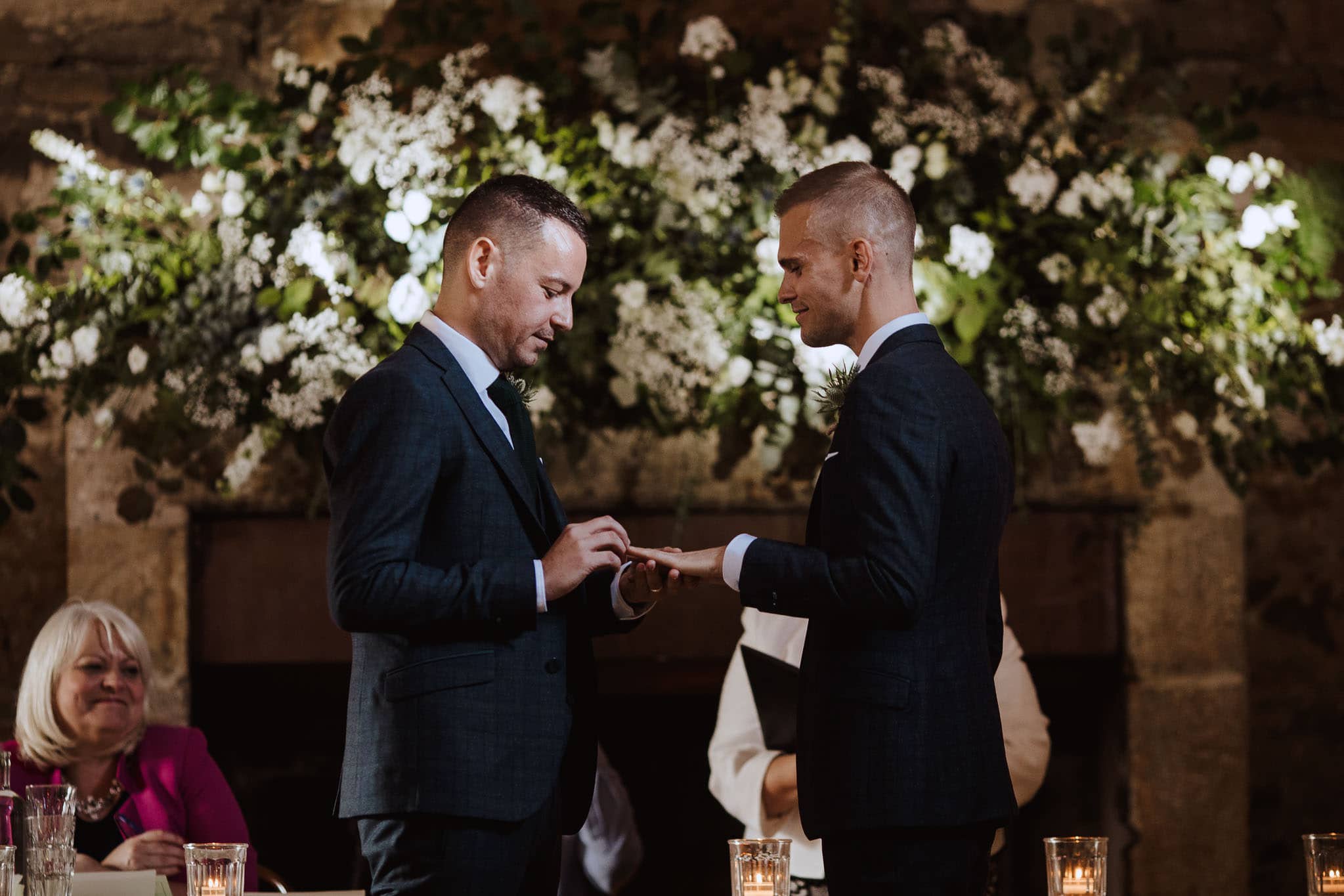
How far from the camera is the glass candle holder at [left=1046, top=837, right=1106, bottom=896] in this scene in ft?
5.63

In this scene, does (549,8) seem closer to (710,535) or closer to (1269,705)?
(710,535)

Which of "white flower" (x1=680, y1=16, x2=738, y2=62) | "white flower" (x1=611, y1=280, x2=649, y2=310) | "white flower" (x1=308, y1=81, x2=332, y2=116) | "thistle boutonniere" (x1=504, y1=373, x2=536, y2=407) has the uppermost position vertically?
"white flower" (x1=680, y1=16, x2=738, y2=62)

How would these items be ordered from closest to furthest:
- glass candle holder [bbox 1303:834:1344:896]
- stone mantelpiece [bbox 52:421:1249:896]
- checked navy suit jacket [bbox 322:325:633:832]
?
checked navy suit jacket [bbox 322:325:633:832] → glass candle holder [bbox 1303:834:1344:896] → stone mantelpiece [bbox 52:421:1249:896]

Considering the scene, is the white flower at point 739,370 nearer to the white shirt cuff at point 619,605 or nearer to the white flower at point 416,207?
the white flower at point 416,207

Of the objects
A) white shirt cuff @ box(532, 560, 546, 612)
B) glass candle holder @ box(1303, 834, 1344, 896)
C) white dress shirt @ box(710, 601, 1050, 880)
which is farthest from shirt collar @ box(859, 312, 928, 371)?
white dress shirt @ box(710, 601, 1050, 880)

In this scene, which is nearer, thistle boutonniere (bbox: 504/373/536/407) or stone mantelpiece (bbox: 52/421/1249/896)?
thistle boutonniere (bbox: 504/373/536/407)

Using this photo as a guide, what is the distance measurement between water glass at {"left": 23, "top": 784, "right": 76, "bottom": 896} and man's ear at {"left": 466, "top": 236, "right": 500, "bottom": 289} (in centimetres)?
83

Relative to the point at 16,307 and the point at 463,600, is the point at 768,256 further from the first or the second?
the point at 16,307

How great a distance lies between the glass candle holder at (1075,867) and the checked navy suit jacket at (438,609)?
619 millimetres

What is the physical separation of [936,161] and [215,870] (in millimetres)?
2253

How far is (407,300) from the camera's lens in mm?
3082

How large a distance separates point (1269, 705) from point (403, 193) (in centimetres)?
255

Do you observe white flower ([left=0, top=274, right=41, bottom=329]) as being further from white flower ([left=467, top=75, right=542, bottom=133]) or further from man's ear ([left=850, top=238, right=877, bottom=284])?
man's ear ([left=850, top=238, right=877, bottom=284])

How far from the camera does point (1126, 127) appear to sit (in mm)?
3395
